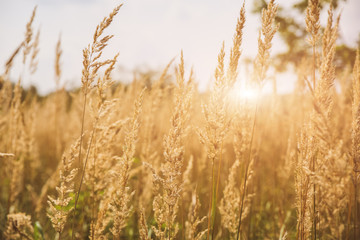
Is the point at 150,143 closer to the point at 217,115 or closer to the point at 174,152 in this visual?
the point at 174,152

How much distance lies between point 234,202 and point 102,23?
1628 millimetres

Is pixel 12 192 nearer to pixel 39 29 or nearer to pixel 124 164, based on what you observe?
pixel 124 164

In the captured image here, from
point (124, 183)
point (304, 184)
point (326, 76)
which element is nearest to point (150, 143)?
point (124, 183)

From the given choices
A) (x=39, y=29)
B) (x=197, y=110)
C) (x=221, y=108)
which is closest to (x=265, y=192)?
(x=197, y=110)

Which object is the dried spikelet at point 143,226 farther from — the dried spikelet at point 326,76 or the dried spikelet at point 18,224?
the dried spikelet at point 326,76

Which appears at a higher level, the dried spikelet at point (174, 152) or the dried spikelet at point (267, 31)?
the dried spikelet at point (267, 31)

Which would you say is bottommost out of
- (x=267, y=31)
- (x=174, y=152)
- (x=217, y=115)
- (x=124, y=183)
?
(x=124, y=183)

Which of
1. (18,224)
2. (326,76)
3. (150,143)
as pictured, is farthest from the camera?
(150,143)

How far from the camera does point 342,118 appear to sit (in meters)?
4.10

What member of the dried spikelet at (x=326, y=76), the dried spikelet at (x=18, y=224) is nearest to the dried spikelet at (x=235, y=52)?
the dried spikelet at (x=326, y=76)

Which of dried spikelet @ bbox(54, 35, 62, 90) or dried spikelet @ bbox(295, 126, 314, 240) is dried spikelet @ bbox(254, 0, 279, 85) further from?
dried spikelet @ bbox(54, 35, 62, 90)

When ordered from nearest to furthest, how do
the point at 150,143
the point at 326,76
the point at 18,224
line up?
the point at 326,76 → the point at 18,224 → the point at 150,143

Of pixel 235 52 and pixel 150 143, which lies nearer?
pixel 235 52

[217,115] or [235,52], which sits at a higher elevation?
[235,52]
